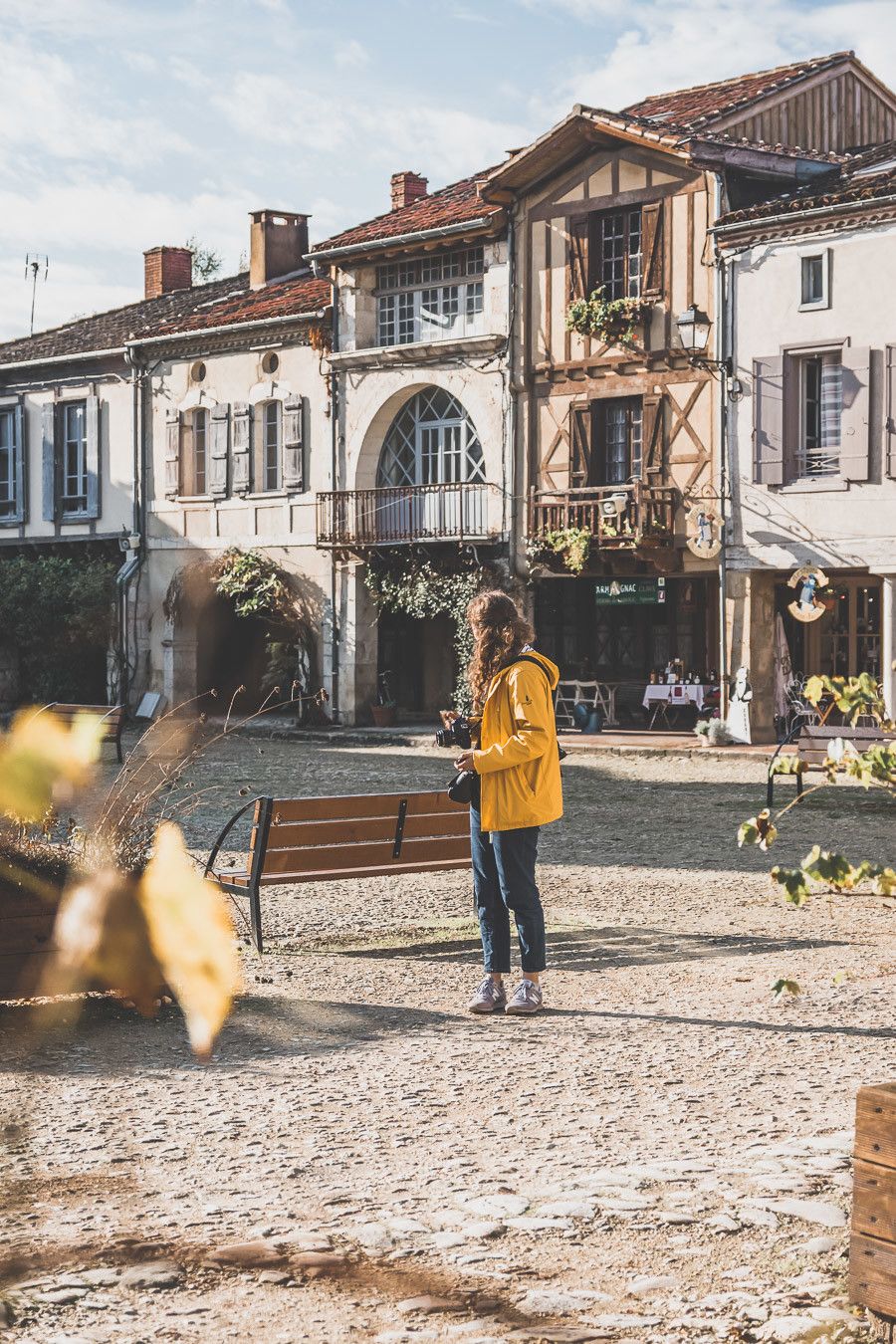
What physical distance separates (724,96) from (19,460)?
50.6 feet

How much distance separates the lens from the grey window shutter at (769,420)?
23828 mm

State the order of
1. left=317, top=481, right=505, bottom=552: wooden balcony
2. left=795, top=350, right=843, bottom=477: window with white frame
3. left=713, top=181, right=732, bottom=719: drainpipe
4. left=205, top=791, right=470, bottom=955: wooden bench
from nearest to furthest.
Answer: left=205, top=791, right=470, bottom=955: wooden bench < left=795, top=350, right=843, bottom=477: window with white frame < left=713, top=181, right=732, bottom=719: drainpipe < left=317, top=481, right=505, bottom=552: wooden balcony

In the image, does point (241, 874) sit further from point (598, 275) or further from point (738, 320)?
point (598, 275)

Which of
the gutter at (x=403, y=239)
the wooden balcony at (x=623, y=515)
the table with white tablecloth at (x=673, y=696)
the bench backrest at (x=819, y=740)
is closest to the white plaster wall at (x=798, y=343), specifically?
the wooden balcony at (x=623, y=515)

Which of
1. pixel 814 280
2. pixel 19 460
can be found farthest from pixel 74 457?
pixel 814 280

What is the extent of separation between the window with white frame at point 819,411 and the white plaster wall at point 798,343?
0.31 m

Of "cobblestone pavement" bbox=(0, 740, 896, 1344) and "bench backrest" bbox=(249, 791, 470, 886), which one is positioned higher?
"bench backrest" bbox=(249, 791, 470, 886)

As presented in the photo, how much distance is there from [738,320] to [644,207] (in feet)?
7.85

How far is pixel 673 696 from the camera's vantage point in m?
26.2

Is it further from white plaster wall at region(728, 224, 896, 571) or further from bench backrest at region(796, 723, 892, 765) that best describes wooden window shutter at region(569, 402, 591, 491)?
bench backrest at region(796, 723, 892, 765)

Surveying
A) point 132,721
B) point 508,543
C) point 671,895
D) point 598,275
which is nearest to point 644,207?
point 598,275

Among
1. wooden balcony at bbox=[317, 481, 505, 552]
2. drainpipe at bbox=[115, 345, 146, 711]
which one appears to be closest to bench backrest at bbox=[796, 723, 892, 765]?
wooden balcony at bbox=[317, 481, 505, 552]

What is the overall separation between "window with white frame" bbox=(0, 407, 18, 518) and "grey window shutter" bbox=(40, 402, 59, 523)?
0.89 metres

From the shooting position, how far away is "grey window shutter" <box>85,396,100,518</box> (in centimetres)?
3347
